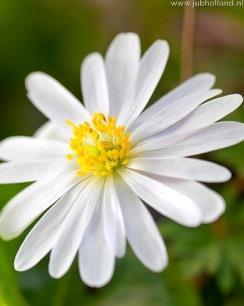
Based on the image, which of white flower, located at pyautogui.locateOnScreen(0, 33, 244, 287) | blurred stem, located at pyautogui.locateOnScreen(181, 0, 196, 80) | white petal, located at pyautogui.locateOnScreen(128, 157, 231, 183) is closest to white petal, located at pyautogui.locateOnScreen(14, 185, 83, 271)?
white flower, located at pyautogui.locateOnScreen(0, 33, 244, 287)

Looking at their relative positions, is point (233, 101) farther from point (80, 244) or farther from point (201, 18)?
point (201, 18)

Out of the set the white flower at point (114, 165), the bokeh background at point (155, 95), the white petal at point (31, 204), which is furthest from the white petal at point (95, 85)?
the bokeh background at point (155, 95)

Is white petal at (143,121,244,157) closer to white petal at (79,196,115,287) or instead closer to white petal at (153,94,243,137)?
white petal at (153,94,243,137)

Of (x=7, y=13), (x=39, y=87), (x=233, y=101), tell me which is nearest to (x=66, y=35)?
(x=7, y=13)

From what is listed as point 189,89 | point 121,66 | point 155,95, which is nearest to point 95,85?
point 121,66

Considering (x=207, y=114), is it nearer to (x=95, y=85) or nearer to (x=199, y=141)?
(x=199, y=141)

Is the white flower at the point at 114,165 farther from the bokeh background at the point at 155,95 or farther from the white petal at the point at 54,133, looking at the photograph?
the bokeh background at the point at 155,95
